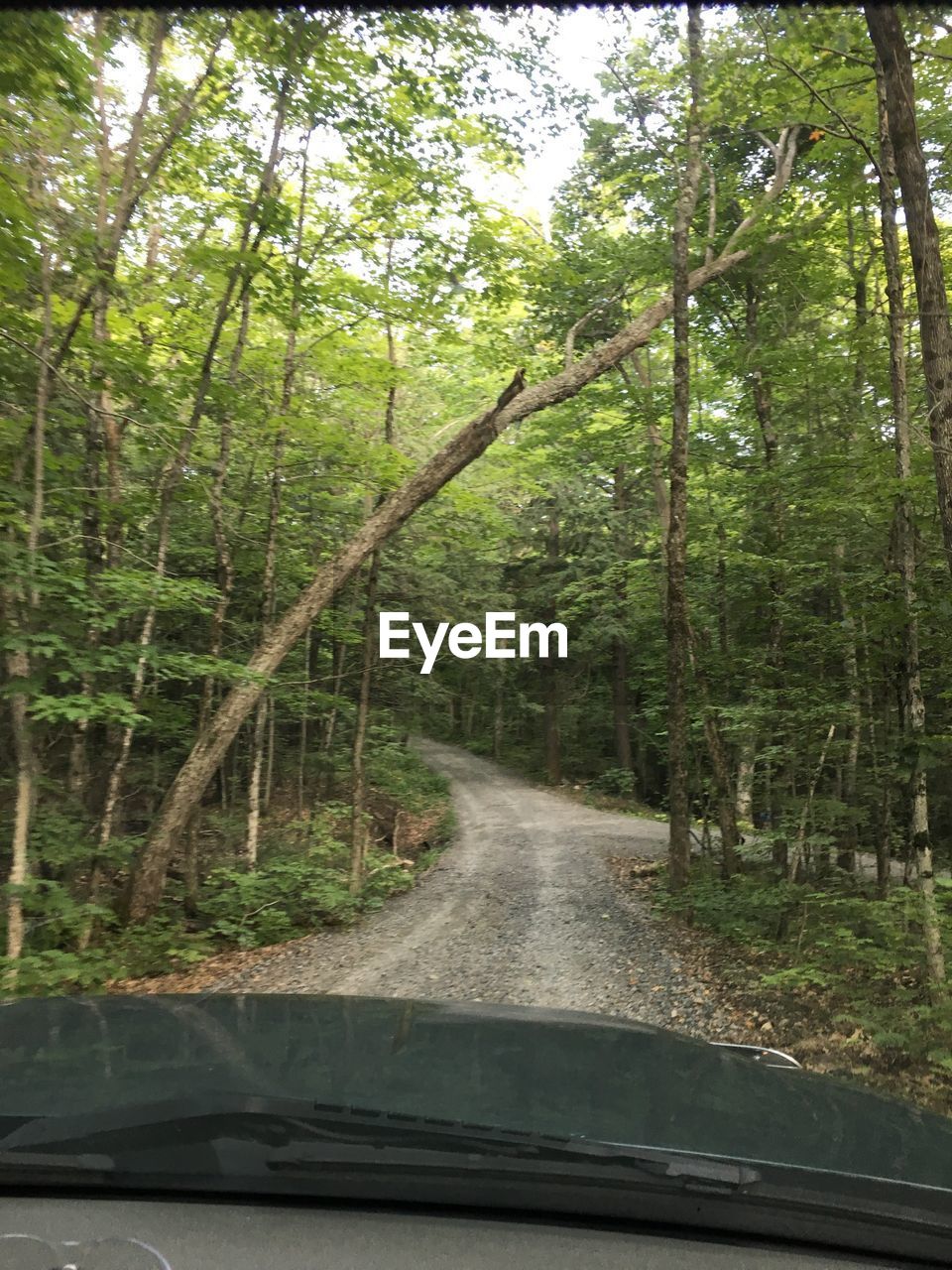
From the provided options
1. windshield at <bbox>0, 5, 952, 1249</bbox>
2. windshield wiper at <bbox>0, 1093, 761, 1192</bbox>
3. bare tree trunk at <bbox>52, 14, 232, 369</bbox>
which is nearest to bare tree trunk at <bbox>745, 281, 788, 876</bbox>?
windshield at <bbox>0, 5, 952, 1249</bbox>

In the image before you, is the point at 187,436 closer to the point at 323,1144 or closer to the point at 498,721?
the point at 323,1144

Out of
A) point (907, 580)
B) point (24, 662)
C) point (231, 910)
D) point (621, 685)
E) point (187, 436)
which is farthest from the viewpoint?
point (621, 685)

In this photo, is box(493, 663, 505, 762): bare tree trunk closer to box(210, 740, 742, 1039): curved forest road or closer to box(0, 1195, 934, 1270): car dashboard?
box(210, 740, 742, 1039): curved forest road

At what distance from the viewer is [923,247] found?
535 cm

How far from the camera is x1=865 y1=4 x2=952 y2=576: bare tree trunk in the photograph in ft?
17.0

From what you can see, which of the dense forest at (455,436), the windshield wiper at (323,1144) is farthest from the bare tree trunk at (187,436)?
the windshield wiper at (323,1144)

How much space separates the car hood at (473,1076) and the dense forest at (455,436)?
137 inches

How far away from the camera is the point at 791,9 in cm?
543

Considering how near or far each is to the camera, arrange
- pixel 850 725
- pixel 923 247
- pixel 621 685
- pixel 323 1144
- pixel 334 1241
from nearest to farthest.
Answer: pixel 334 1241 → pixel 323 1144 → pixel 923 247 → pixel 850 725 → pixel 621 685

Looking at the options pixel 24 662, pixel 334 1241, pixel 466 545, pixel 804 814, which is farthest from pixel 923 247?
pixel 466 545

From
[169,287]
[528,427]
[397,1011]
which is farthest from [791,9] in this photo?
[528,427]

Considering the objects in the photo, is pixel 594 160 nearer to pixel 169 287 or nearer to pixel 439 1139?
pixel 169 287

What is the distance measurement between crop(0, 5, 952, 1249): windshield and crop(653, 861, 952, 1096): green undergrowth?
52mm

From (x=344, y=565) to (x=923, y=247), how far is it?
23.4ft
